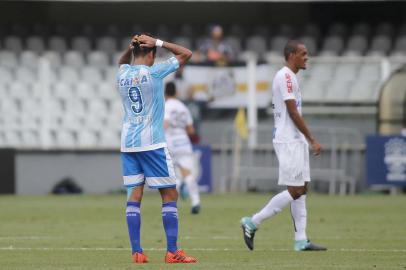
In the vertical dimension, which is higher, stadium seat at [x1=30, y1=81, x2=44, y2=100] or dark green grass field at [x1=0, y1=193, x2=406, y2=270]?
stadium seat at [x1=30, y1=81, x2=44, y2=100]

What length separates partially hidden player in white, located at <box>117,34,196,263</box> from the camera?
39.1 feet

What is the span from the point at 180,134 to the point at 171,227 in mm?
9343

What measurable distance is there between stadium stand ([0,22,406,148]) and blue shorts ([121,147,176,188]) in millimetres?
16807

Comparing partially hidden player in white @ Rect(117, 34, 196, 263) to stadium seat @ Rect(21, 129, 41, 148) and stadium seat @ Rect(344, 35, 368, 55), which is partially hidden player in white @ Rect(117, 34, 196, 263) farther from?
stadium seat @ Rect(344, 35, 368, 55)

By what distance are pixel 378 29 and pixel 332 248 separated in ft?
68.2

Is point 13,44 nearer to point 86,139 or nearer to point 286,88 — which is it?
point 86,139

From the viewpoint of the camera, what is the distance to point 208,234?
16.2 meters

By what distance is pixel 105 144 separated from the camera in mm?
29078

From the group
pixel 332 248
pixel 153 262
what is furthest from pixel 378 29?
pixel 153 262

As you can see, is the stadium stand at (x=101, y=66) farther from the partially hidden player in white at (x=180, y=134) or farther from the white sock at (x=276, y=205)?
the white sock at (x=276, y=205)

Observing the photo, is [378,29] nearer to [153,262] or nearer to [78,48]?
[78,48]

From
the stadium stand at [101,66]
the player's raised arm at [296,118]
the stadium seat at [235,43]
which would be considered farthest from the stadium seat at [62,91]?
the player's raised arm at [296,118]

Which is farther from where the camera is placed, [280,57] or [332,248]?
[280,57]

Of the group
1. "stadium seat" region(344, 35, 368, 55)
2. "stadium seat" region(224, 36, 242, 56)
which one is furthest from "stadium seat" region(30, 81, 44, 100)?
"stadium seat" region(344, 35, 368, 55)
